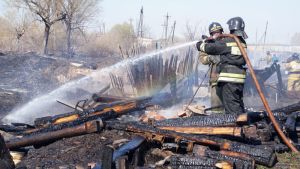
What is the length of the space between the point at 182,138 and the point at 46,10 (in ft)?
77.7

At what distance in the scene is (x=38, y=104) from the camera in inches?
377

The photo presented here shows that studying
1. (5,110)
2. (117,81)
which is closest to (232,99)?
(117,81)

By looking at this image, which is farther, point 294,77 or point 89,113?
point 294,77

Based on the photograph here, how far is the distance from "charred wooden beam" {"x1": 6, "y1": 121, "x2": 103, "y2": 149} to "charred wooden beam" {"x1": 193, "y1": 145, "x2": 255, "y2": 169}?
1504 mm

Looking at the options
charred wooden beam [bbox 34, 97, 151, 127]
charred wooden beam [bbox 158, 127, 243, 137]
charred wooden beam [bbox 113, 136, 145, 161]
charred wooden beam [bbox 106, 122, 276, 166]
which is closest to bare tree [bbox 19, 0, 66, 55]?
charred wooden beam [bbox 34, 97, 151, 127]

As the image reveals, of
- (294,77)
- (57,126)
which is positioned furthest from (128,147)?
(294,77)

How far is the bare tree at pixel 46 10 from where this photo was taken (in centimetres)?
2561

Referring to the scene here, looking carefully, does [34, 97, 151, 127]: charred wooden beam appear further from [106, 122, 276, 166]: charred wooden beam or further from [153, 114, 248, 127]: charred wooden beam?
[106, 122, 276, 166]: charred wooden beam

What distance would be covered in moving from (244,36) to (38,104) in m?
6.08

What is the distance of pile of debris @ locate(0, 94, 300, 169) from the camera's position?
412cm

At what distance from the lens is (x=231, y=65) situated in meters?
5.85

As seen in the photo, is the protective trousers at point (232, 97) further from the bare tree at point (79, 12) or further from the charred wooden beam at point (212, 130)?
the bare tree at point (79, 12)

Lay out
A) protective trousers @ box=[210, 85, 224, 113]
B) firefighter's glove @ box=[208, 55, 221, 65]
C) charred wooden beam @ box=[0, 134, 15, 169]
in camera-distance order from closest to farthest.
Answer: charred wooden beam @ box=[0, 134, 15, 169] → firefighter's glove @ box=[208, 55, 221, 65] → protective trousers @ box=[210, 85, 224, 113]

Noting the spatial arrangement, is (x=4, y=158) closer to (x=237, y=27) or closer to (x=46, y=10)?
(x=237, y=27)
